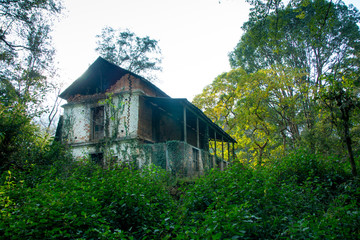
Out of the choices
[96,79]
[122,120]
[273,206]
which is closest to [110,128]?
[122,120]

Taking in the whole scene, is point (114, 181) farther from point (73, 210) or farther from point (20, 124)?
point (20, 124)

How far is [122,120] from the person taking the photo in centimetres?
1514

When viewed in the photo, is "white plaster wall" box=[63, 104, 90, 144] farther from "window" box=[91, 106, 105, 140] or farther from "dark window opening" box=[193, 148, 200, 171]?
"dark window opening" box=[193, 148, 200, 171]

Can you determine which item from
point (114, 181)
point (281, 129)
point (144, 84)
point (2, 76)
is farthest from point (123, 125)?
point (281, 129)

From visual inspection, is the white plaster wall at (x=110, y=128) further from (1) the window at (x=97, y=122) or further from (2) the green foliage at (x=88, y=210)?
(2) the green foliage at (x=88, y=210)

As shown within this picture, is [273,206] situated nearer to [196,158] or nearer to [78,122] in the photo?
[196,158]

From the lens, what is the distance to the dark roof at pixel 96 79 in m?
16.3

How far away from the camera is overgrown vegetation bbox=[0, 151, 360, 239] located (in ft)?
13.5

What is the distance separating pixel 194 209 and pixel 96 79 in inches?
511

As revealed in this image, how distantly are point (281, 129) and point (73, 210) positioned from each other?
21672mm

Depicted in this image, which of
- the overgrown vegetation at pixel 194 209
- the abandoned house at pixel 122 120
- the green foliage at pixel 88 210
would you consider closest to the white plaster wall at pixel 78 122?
the abandoned house at pixel 122 120

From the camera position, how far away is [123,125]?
15.0m

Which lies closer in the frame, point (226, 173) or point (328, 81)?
point (226, 173)

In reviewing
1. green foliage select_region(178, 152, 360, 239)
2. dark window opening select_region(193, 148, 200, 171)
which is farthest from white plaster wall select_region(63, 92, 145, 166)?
green foliage select_region(178, 152, 360, 239)
